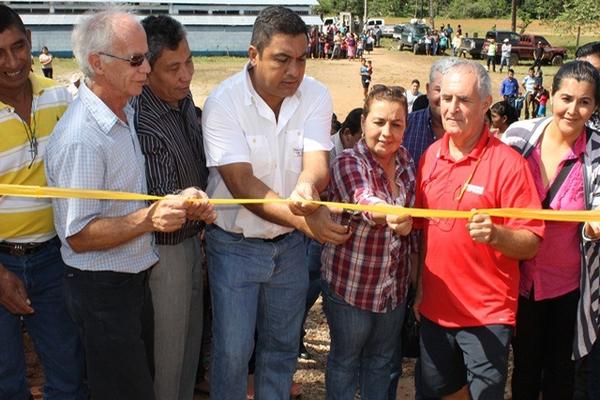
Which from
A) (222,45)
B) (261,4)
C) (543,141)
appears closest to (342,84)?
(222,45)

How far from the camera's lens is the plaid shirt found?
11.5 feet

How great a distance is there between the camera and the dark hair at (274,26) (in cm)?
334

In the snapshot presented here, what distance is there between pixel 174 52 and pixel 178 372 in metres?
1.79

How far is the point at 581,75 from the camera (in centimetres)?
366

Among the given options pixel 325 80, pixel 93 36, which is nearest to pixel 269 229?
pixel 93 36

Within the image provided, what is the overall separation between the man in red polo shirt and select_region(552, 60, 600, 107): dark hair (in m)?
0.59

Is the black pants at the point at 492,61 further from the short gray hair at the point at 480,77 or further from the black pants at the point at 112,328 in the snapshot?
the black pants at the point at 112,328

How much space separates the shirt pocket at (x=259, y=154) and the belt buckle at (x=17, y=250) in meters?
1.34

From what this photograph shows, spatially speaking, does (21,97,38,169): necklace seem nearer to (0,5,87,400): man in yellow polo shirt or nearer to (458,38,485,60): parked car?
(0,5,87,400): man in yellow polo shirt

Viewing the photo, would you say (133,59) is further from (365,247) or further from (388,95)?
(365,247)

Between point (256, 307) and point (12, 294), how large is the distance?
4.22ft

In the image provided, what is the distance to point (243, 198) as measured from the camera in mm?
3367

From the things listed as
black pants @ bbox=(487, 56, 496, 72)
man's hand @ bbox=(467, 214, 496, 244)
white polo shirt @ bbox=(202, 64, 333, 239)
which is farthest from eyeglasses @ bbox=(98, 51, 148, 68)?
black pants @ bbox=(487, 56, 496, 72)

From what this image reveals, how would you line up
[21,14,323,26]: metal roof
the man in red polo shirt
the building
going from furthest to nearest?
[21,14,323,26]: metal roof
the building
the man in red polo shirt
